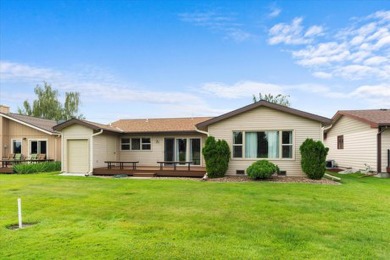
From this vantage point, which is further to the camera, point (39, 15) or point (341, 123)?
point (341, 123)

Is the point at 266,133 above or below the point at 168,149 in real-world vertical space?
above

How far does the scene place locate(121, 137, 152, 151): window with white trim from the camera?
19295 mm

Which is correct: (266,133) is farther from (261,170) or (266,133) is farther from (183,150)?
(183,150)

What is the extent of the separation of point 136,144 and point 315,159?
11.6 m

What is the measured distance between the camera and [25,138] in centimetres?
2123

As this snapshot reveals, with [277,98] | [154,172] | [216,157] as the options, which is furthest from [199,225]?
[277,98]

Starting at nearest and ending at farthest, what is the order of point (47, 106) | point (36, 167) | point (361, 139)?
point (361, 139)
point (36, 167)
point (47, 106)

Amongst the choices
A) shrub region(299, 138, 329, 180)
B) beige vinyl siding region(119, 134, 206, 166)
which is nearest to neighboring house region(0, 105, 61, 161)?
beige vinyl siding region(119, 134, 206, 166)

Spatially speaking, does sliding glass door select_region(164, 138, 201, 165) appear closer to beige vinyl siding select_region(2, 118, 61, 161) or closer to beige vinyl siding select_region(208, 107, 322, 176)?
beige vinyl siding select_region(208, 107, 322, 176)

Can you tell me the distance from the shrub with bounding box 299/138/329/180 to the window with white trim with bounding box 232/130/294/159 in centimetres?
115

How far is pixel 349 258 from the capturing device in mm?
4156

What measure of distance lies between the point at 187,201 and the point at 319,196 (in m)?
4.33

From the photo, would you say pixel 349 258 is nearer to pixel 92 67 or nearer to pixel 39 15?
pixel 39 15

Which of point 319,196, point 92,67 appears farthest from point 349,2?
point 92,67
